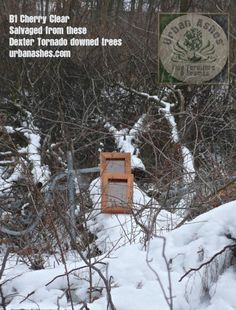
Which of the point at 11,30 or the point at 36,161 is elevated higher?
the point at 11,30

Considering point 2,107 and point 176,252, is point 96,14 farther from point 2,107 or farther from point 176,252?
point 176,252

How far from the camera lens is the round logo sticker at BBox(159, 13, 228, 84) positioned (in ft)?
36.1

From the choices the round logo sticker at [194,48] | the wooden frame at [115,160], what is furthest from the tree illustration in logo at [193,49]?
the wooden frame at [115,160]

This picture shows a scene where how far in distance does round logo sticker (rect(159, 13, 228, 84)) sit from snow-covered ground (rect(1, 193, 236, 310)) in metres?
8.22

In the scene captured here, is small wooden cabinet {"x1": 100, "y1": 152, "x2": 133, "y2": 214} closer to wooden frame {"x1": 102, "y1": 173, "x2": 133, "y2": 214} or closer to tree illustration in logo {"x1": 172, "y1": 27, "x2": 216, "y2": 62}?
wooden frame {"x1": 102, "y1": 173, "x2": 133, "y2": 214}

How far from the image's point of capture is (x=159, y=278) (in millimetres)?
2588

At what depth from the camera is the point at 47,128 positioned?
10438mm

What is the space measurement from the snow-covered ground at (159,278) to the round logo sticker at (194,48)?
27.0 feet

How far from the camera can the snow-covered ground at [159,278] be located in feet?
8.11

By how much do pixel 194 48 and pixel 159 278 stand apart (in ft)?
30.1

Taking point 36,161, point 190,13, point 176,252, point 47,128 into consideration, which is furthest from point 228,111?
point 176,252

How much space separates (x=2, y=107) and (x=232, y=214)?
8.42 m

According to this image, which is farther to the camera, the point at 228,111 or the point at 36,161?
the point at 228,111

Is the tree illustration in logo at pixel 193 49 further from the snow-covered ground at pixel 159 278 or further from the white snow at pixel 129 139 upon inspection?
the snow-covered ground at pixel 159 278
